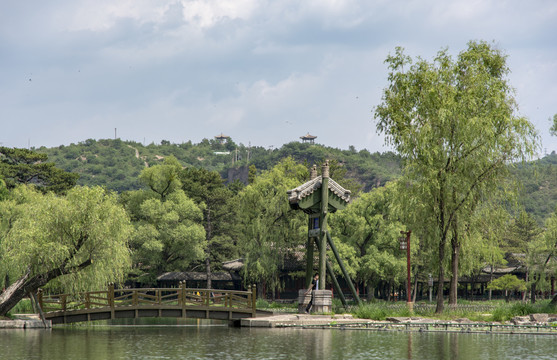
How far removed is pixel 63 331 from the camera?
108 feet

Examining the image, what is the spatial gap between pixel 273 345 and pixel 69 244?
511 inches

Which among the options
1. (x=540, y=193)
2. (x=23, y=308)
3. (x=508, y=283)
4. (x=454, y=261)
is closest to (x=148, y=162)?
(x=540, y=193)

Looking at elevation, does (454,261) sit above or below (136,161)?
below

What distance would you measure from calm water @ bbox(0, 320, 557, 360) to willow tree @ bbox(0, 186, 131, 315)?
263 centimetres

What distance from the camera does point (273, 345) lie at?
2456 cm

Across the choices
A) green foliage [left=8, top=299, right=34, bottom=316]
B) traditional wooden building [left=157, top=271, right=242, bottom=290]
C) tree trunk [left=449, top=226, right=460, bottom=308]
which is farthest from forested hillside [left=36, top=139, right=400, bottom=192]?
tree trunk [left=449, top=226, right=460, bottom=308]

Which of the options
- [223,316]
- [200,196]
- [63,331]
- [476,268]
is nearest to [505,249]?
[476,268]

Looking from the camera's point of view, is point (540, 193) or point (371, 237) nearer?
point (371, 237)

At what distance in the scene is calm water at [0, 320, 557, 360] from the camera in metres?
22.0

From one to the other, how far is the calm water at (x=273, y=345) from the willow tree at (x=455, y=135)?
7.51m

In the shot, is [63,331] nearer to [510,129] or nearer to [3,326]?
[3,326]

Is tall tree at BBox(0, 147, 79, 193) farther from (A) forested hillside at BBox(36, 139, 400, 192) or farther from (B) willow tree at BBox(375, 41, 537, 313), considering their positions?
(A) forested hillside at BBox(36, 139, 400, 192)

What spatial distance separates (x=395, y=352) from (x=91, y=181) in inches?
5778

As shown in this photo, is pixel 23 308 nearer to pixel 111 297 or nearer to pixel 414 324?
pixel 111 297
